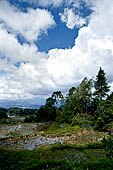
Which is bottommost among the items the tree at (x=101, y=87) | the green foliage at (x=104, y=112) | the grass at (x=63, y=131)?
the grass at (x=63, y=131)

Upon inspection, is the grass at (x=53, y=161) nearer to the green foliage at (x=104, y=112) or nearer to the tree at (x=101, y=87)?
the green foliage at (x=104, y=112)

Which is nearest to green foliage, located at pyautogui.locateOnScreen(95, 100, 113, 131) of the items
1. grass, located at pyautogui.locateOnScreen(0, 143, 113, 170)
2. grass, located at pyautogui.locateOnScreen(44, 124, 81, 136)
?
grass, located at pyautogui.locateOnScreen(0, 143, 113, 170)

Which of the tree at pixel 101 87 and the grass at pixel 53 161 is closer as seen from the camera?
the grass at pixel 53 161

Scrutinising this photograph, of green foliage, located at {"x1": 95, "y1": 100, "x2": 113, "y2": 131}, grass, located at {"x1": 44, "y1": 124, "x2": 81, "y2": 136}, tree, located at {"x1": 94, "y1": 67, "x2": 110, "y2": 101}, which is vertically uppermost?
tree, located at {"x1": 94, "y1": 67, "x2": 110, "y2": 101}

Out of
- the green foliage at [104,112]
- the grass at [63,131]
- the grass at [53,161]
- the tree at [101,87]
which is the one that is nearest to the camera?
the grass at [53,161]

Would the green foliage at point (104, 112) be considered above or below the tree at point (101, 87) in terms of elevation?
below

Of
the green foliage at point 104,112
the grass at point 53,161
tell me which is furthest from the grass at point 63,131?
the grass at point 53,161

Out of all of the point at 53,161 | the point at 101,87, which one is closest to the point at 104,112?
the point at 53,161

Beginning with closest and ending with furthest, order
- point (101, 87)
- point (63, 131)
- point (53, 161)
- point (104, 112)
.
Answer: point (53, 161), point (104, 112), point (63, 131), point (101, 87)

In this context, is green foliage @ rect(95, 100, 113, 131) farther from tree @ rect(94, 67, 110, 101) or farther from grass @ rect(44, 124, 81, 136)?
tree @ rect(94, 67, 110, 101)

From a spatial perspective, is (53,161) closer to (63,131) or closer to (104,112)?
(104,112)

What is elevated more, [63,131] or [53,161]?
[53,161]

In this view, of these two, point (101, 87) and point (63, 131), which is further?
point (101, 87)

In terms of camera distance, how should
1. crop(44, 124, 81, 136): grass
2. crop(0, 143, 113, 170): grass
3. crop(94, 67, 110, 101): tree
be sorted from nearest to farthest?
1. crop(0, 143, 113, 170): grass
2. crop(44, 124, 81, 136): grass
3. crop(94, 67, 110, 101): tree
